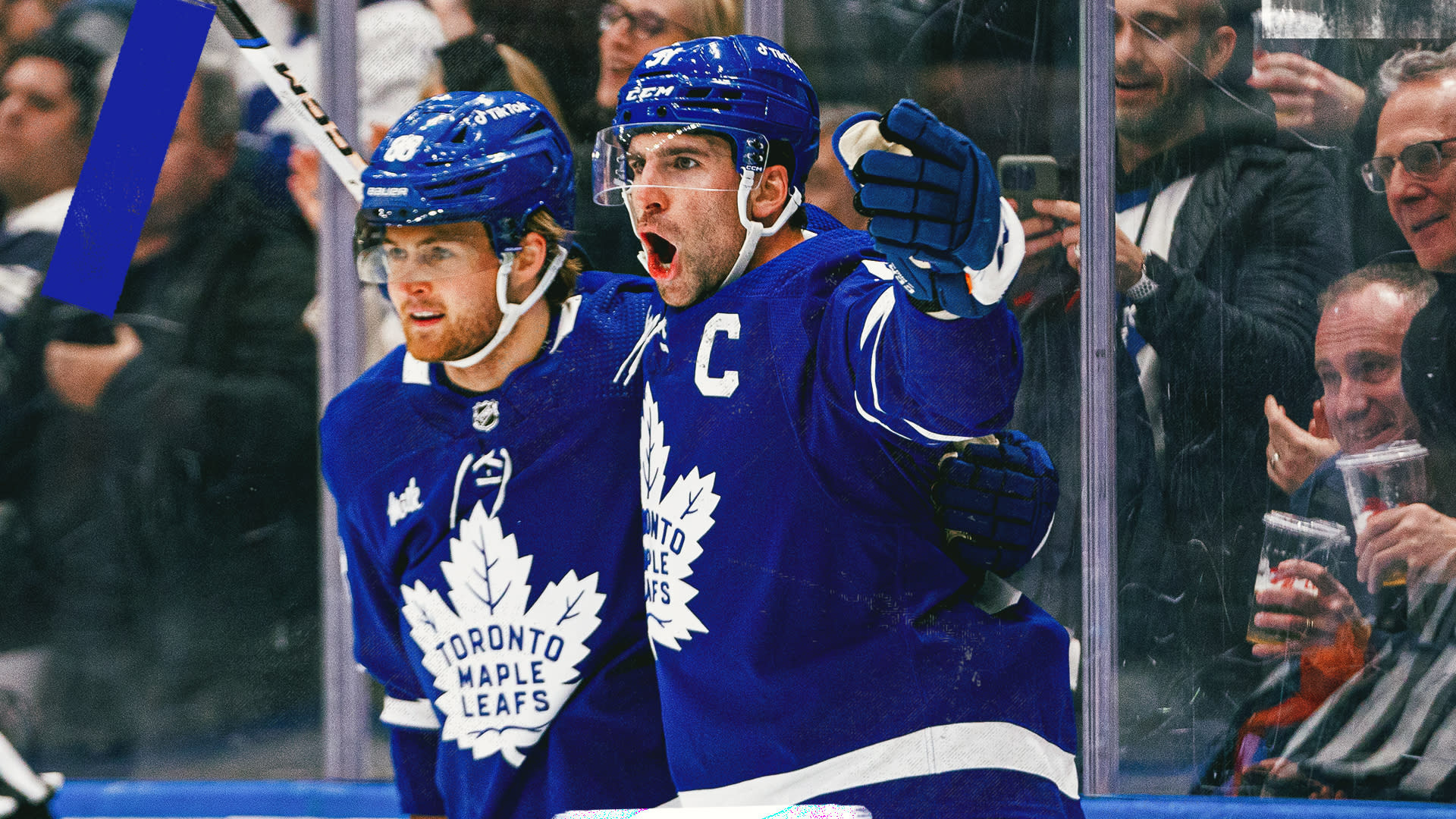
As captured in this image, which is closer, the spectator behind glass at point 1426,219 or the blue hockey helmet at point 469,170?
the blue hockey helmet at point 469,170

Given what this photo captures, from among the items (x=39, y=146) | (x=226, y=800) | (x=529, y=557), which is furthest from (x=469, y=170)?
(x=226, y=800)

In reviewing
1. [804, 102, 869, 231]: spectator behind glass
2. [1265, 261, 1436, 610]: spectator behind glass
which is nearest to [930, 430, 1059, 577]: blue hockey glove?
[804, 102, 869, 231]: spectator behind glass

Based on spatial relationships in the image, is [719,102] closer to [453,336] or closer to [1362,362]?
[453,336]

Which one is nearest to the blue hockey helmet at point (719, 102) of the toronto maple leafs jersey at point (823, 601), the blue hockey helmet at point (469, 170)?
the toronto maple leafs jersey at point (823, 601)

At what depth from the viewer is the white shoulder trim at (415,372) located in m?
2.00

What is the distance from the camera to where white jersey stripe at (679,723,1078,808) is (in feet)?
5.17

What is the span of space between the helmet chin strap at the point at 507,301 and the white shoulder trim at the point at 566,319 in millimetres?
38

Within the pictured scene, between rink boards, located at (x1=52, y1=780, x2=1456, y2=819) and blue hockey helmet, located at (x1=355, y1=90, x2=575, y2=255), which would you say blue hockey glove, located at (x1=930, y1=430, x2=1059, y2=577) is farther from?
rink boards, located at (x1=52, y1=780, x2=1456, y2=819)

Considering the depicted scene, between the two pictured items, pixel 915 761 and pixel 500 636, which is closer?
pixel 915 761

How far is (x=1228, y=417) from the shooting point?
2277 millimetres

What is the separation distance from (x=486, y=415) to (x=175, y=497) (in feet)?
3.72

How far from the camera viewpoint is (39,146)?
264 cm
